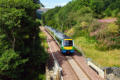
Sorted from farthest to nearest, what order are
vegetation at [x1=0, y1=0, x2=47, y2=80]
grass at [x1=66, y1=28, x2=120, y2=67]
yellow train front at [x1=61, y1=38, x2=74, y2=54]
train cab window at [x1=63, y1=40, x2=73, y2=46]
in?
train cab window at [x1=63, y1=40, x2=73, y2=46]
yellow train front at [x1=61, y1=38, x2=74, y2=54]
grass at [x1=66, y1=28, x2=120, y2=67]
vegetation at [x1=0, y1=0, x2=47, y2=80]

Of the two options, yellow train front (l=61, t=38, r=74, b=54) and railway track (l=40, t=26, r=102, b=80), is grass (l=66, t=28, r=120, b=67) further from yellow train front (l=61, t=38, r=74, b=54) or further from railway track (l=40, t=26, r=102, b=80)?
yellow train front (l=61, t=38, r=74, b=54)

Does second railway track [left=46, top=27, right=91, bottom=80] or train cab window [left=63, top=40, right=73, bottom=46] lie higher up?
train cab window [left=63, top=40, right=73, bottom=46]

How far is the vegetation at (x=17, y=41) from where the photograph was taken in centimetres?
1142

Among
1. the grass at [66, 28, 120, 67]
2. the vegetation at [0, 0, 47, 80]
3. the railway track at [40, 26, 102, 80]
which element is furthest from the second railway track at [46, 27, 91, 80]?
the vegetation at [0, 0, 47, 80]

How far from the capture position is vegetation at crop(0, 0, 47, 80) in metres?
11.4

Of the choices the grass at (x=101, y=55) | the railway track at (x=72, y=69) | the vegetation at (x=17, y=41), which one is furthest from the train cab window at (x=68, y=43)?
the vegetation at (x=17, y=41)

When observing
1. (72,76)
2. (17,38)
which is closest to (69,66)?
(72,76)

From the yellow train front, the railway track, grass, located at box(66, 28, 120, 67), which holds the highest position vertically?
the yellow train front

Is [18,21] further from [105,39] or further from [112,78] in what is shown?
[105,39]

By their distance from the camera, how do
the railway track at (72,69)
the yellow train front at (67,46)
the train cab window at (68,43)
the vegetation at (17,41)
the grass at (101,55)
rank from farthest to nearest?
1. the train cab window at (68,43)
2. the yellow train front at (67,46)
3. the grass at (101,55)
4. the railway track at (72,69)
5. the vegetation at (17,41)

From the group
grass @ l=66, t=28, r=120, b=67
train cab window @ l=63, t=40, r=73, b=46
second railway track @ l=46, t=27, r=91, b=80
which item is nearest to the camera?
second railway track @ l=46, t=27, r=91, b=80

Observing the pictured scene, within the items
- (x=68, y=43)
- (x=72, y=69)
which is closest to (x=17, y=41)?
(x=72, y=69)

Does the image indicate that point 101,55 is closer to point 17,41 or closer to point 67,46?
point 67,46

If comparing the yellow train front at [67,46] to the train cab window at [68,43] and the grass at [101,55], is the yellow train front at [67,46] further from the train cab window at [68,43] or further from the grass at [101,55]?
the grass at [101,55]
